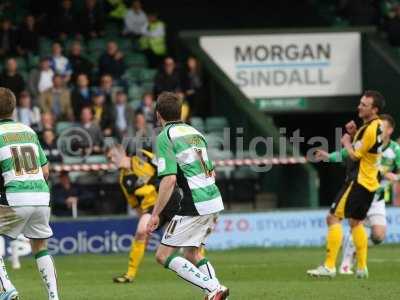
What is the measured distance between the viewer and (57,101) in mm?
21781

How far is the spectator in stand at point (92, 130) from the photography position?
68.1 ft

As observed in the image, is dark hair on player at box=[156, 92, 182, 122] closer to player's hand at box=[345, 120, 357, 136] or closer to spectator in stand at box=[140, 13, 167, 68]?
player's hand at box=[345, 120, 357, 136]

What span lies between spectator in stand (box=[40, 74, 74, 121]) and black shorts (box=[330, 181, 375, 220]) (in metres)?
8.41

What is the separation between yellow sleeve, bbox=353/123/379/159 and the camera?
1380 centimetres

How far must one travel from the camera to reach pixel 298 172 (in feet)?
69.0

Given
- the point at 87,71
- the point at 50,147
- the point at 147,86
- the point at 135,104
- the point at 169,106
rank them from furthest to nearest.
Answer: the point at 147,86
the point at 87,71
the point at 135,104
the point at 50,147
the point at 169,106

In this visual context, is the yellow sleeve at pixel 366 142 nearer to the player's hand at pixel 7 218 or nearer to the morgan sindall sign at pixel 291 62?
the player's hand at pixel 7 218

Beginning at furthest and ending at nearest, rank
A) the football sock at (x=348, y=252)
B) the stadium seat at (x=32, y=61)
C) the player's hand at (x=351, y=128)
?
the stadium seat at (x=32, y=61), the football sock at (x=348, y=252), the player's hand at (x=351, y=128)

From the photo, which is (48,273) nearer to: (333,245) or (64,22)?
(333,245)

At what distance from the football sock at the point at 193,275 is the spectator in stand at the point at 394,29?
14626mm

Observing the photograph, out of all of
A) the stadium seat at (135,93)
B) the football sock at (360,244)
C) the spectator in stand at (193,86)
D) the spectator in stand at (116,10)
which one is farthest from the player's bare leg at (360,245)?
the spectator in stand at (116,10)

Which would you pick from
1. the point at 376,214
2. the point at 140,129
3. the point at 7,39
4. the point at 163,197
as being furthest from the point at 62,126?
the point at 163,197

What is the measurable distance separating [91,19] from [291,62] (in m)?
4.06

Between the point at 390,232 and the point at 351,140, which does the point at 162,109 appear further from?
the point at 390,232
